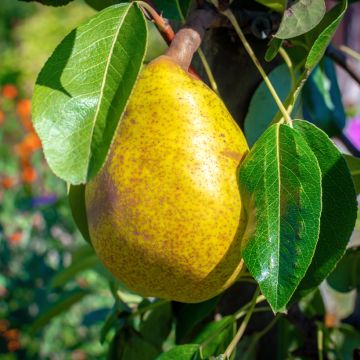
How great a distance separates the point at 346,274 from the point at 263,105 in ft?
0.88

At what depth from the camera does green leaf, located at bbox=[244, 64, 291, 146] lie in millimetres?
858

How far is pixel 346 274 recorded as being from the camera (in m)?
0.97

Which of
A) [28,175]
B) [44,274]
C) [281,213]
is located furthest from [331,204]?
[28,175]

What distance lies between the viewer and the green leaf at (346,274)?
964 millimetres

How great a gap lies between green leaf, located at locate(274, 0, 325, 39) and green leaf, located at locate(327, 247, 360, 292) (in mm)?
406

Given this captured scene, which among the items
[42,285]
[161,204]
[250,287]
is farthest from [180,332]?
[42,285]

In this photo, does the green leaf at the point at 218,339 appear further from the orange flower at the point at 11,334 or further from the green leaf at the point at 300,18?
the orange flower at the point at 11,334

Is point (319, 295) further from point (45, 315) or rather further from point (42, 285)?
point (42, 285)

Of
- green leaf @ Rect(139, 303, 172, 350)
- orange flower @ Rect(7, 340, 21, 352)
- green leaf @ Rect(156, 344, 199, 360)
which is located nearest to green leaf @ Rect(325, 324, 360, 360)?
green leaf @ Rect(139, 303, 172, 350)

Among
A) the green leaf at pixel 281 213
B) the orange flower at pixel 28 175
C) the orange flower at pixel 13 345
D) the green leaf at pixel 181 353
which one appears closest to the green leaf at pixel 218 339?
the green leaf at pixel 181 353

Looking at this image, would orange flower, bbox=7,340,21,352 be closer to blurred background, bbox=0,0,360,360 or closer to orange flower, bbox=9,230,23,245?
blurred background, bbox=0,0,360,360

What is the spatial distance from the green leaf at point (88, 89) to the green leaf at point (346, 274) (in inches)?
19.4

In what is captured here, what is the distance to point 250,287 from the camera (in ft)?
3.31

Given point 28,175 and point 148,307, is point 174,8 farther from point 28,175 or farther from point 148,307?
point 28,175
